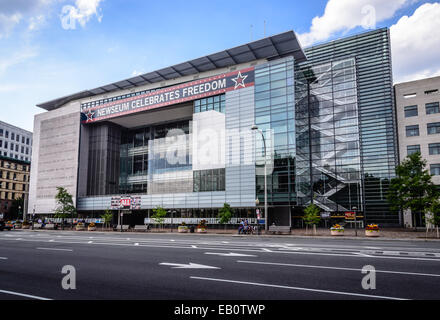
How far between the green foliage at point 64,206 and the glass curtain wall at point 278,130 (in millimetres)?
35124

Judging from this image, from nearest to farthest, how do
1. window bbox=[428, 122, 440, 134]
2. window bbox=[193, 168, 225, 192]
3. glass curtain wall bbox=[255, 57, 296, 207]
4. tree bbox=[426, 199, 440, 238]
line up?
tree bbox=[426, 199, 440, 238]
glass curtain wall bbox=[255, 57, 296, 207]
window bbox=[428, 122, 440, 134]
window bbox=[193, 168, 225, 192]

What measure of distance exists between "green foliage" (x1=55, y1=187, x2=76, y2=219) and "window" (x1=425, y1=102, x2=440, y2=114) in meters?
62.4

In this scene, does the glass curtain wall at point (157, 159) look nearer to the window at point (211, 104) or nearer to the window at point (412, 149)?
the window at point (211, 104)

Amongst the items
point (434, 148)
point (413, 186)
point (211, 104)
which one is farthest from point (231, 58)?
point (434, 148)

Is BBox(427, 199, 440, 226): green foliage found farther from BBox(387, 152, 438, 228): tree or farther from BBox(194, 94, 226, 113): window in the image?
BBox(194, 94, 226, 113): window

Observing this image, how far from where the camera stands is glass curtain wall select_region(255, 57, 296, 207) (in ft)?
144

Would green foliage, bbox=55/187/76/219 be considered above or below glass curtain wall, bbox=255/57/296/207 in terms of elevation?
below

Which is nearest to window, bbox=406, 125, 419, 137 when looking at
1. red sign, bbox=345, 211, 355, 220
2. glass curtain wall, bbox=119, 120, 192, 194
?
red sign, bbox=345, 211, 355, 220

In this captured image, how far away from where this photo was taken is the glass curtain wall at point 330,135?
4890cm

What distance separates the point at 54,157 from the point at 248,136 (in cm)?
4357

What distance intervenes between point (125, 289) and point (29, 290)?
230cm

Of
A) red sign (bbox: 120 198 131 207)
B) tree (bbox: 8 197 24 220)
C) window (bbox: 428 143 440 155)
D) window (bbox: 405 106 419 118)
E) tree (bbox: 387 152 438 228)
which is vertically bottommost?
tree (bbox: 8 197 24 220)

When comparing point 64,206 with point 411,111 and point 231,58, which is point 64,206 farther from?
point 411,111
